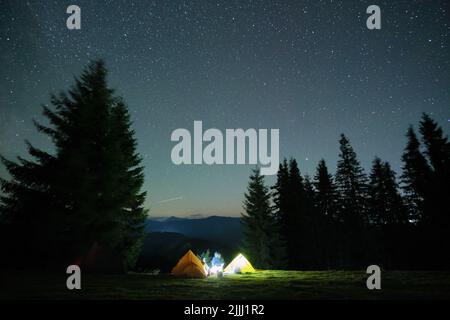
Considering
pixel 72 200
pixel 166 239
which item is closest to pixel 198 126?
pixel 72 200

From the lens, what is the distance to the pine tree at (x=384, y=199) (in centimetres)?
3788

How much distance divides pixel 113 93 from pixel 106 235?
9.19 meters

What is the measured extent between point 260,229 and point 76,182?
78.7 ft

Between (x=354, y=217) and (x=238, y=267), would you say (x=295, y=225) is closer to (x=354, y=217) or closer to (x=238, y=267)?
(x=354, y=217)

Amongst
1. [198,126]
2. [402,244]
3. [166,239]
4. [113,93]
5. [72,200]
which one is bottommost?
[166,239]

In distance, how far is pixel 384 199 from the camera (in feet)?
128

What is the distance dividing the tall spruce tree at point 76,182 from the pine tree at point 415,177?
29.7 meters

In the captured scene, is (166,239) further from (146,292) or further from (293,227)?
(146,292)

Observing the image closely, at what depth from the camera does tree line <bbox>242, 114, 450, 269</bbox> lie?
30.0 meters

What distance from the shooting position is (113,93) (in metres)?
19.2

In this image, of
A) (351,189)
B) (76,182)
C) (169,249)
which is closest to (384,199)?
(351,189)

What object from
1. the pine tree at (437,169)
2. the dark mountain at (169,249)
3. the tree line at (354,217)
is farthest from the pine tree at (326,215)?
the dark mountain at (169,249)

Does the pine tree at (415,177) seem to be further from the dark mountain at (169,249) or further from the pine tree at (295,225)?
the dark mountain at (169,249)
